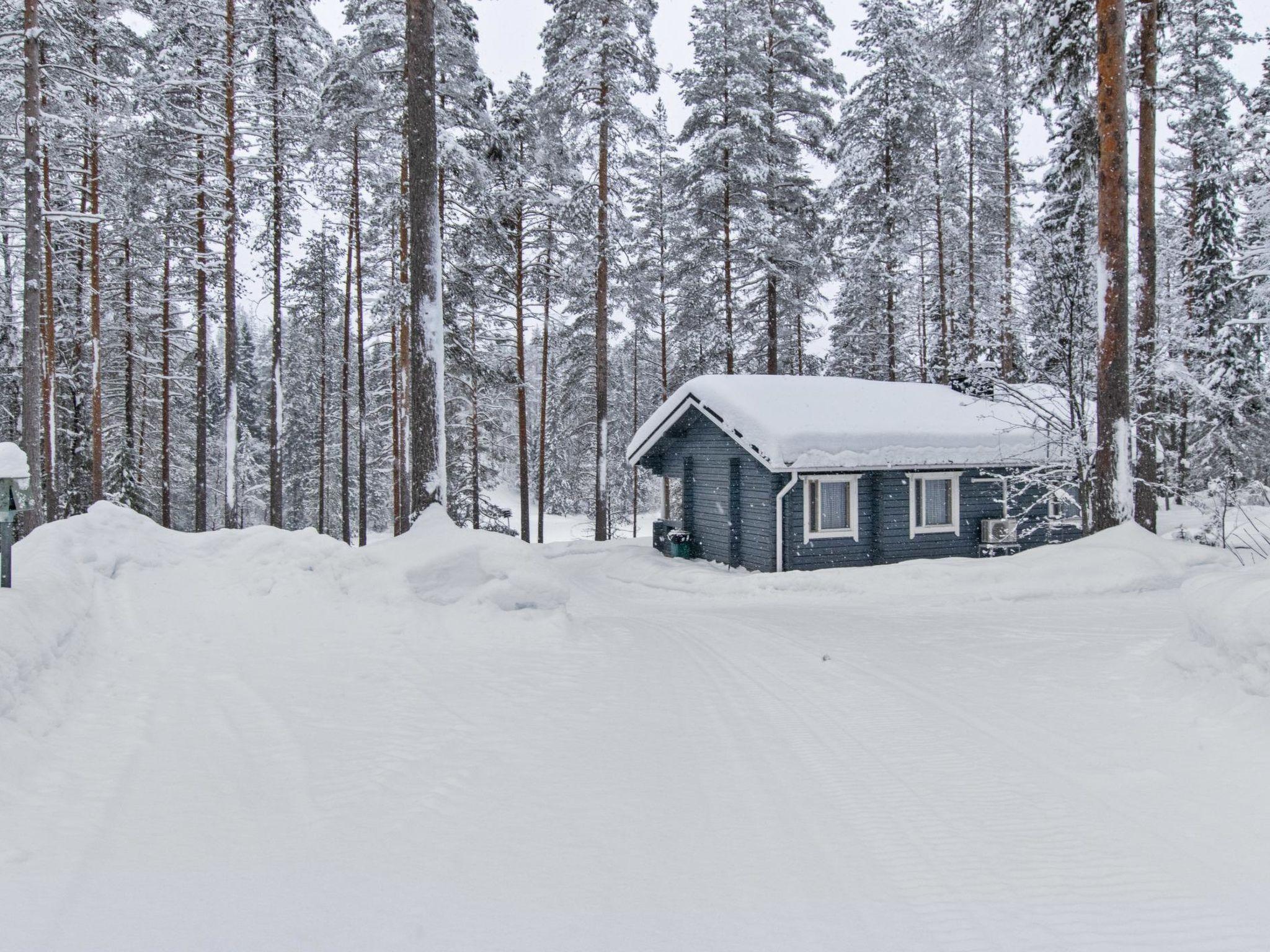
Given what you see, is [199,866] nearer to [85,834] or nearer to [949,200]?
[85,834]

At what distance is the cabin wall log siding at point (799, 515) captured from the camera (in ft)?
54.2

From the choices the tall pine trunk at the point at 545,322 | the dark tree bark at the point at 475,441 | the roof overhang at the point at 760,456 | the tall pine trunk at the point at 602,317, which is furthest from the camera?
the dark tree bark at the point at 475,441

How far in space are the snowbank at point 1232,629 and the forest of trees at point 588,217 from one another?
624cm

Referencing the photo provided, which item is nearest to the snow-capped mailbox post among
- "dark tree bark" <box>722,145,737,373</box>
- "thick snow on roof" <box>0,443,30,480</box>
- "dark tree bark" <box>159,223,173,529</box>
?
"thick snow on roof" <box>0,443,30,480</box>

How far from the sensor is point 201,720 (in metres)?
5.39

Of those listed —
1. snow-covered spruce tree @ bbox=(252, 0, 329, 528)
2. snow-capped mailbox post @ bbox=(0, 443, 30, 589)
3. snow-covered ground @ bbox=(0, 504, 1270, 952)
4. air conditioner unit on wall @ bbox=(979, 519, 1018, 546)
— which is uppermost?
snow-covered spruce tree @ bbox=(252, 0, 329, 528)

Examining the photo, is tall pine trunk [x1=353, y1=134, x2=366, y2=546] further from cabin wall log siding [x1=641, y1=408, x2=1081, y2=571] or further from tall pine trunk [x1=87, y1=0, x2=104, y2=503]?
cabin wall log siding [x1=641, y1=408, x2=1081, y2=571]

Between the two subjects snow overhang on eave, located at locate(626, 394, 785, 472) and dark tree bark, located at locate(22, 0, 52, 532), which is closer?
dark tree bark, located at locate(22, 0, 52, 532)

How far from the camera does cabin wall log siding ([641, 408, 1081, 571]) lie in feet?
54.2

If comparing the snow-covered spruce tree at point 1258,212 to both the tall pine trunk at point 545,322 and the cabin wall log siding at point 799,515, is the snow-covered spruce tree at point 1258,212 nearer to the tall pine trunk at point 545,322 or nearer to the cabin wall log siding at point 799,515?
the cabin wall log siding at point 799,515

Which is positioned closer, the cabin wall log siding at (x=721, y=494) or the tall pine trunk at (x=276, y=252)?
the cabin wall log siding at (x=721, y=494)

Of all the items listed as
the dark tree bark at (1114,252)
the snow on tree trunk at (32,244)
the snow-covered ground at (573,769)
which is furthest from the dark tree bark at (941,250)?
the snow on tree trunk at (32,244)

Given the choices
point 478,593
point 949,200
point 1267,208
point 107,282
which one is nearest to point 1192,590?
point 478,593

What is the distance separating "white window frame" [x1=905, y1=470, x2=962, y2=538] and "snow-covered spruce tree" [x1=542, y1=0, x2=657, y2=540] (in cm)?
864
